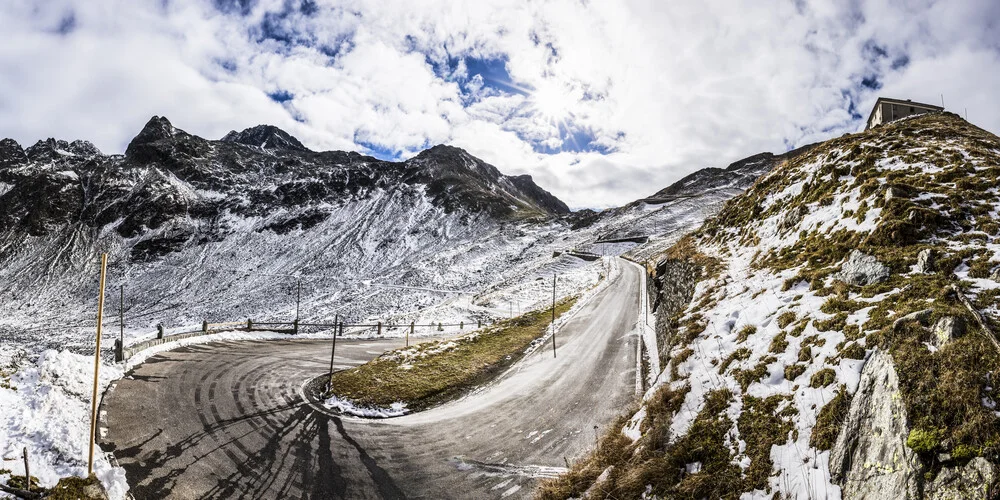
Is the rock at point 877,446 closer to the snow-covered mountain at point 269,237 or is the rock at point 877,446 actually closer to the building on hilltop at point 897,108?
the snow-covered mountain at point 269,237

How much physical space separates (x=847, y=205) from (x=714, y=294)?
595 centimetres

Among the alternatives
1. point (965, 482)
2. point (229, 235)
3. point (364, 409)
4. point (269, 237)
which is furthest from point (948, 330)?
point (229, 235)

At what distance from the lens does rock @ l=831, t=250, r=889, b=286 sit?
A: 10.5m

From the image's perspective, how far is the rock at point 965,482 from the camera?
4.92m

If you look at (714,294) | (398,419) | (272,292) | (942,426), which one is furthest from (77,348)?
(942,426)

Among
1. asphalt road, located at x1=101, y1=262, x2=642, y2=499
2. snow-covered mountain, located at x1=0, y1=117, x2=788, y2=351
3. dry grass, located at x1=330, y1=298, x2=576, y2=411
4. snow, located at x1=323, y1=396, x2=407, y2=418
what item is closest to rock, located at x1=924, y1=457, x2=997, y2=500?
asphalt road, located at x1=101, y1=262, x2=642, y2=499

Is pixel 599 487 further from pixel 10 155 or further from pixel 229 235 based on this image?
pixel 10 155

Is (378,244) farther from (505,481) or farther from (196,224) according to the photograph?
(505,481)

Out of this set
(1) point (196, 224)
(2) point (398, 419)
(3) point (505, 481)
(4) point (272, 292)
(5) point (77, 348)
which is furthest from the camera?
(1) point (196, 224)

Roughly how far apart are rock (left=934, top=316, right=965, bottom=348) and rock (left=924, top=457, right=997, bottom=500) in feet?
7.72

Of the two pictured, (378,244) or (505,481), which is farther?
(378,244)

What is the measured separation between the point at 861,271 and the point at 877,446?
6785mm

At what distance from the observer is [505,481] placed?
39.7 feet

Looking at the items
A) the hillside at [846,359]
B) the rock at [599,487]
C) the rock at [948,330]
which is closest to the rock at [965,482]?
the hillside at [846,359]
